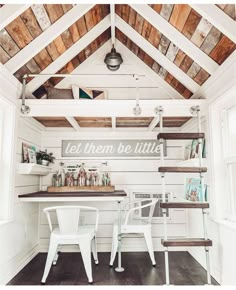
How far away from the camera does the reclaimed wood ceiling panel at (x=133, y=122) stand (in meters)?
3.38

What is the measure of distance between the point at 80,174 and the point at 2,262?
1.64 m

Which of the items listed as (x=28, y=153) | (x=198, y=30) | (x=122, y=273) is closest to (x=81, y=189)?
(x=28, y=153)

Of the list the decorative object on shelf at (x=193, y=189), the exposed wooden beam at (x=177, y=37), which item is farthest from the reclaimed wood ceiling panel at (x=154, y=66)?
the decorative object on shelf at (x=193, y=189)

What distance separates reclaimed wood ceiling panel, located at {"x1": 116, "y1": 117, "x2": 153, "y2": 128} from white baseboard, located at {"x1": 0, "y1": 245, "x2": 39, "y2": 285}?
217 centimetres

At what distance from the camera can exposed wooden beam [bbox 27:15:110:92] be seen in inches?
116

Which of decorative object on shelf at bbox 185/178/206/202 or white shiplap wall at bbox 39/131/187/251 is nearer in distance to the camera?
decorative object on shelf at bbox 185/178/206/202

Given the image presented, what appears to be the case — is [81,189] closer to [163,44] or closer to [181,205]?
[181,205]

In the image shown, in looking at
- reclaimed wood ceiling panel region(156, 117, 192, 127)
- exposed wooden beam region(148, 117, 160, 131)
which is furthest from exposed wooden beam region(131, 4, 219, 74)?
reclaimed wood ceiling panel region(156, 117, 192, 127)

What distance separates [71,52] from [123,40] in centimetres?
82

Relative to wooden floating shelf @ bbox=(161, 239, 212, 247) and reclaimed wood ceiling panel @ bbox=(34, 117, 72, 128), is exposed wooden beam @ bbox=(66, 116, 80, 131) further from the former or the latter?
wooden floating shelf @ bbox=(161, 239, 212, 247)

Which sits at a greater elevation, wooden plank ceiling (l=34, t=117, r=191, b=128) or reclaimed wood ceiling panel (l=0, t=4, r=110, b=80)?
reclaimed wood ceiling panel (l=0, t=4, r=110, b=80)

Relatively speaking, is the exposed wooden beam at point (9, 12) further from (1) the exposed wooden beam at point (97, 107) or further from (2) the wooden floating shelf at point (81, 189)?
(2) the wooden floating shelf at point (81, 189)

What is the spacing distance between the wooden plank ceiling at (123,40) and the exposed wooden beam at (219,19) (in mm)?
38

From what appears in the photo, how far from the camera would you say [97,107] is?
9.39 ft
